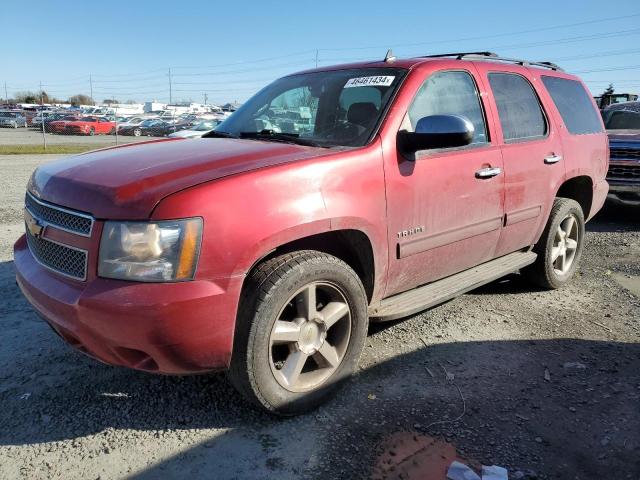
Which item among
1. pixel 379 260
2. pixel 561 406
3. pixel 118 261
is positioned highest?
pixel 118 261

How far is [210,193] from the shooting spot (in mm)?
2418

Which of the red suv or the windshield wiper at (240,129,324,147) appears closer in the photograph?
the red suv

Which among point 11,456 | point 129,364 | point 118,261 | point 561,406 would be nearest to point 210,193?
point 118,261

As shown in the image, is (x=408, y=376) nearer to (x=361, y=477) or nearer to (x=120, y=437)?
(x=361, y=477)

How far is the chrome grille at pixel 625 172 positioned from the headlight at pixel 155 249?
775 cm

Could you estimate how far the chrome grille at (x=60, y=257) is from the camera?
8.20 feet

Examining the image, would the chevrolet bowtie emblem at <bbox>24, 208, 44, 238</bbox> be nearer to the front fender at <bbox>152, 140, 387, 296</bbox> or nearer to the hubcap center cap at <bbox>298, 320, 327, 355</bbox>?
the front fender at <bbox>152, 140, 387, 296</bbox>

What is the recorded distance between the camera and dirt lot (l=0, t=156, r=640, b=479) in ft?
8.35

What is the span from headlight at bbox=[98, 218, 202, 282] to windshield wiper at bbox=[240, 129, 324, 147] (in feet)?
3.67

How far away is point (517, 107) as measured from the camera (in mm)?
4215

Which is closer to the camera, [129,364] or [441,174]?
[129,364]

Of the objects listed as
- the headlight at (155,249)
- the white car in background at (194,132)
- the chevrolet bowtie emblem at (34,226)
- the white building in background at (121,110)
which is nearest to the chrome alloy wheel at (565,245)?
the white car in background at (194,132)

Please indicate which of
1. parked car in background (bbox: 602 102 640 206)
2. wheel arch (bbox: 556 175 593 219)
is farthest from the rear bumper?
wheel arch (bbox: 556 175 593 219)

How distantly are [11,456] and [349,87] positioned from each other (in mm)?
2828
